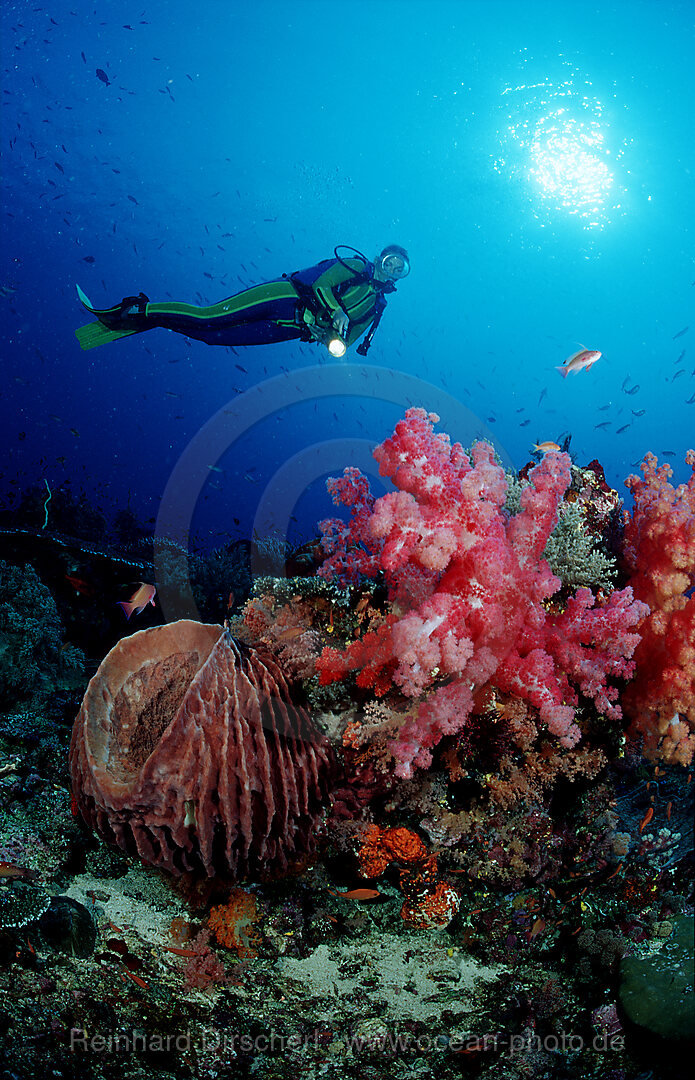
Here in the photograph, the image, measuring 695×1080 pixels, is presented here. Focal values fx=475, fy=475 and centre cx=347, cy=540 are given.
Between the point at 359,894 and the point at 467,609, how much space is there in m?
1.73

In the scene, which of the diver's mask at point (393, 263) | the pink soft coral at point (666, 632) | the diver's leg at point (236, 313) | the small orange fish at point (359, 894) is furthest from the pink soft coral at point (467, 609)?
the diver's mask at point (393, 263)

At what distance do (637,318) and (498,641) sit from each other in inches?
2175

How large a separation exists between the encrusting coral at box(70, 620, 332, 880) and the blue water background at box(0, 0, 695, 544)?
5.59 meters

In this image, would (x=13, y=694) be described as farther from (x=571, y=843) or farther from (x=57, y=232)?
(x=57, y=232)

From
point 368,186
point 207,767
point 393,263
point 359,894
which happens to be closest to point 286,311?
point 393,263

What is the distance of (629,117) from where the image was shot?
22.9 meters

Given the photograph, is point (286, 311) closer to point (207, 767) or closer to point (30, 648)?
point (30, 648)

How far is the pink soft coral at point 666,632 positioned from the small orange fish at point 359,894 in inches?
67.1

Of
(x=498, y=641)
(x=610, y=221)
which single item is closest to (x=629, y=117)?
(x=610, y=221)

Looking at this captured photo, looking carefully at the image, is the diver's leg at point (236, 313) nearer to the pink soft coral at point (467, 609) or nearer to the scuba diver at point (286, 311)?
the scuba diver at point (286, 311)

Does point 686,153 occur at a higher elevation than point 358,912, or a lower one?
higher

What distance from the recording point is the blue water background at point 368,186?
23.5 m

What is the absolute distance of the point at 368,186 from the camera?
40969 millimetres

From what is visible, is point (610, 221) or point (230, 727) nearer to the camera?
point (230, 727)
